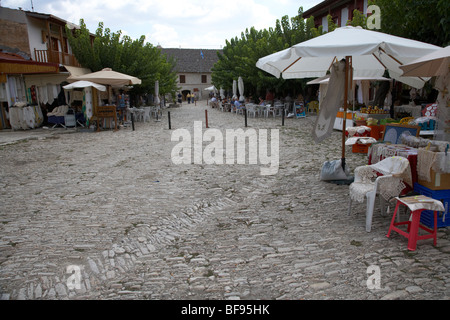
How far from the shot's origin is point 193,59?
55656mm

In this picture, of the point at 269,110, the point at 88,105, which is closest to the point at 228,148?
the point at 88,105

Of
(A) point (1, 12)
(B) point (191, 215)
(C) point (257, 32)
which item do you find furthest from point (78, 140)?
(C) point (257, 32)

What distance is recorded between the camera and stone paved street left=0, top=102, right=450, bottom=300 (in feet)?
10.3

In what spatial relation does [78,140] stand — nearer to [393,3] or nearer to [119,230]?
[119,230]

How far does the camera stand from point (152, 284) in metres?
3.22

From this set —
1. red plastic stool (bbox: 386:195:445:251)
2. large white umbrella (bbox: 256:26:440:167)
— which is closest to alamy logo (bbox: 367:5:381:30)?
large white umbrella (bbox: 256:26:440:167)

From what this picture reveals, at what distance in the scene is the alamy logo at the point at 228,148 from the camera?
8430 mm

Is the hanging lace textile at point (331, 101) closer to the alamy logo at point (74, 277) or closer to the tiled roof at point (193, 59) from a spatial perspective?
the alamy logo at point (74, 277)

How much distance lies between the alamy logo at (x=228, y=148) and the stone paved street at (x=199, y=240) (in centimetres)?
85

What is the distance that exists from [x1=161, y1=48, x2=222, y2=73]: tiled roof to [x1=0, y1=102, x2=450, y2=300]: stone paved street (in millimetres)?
49273

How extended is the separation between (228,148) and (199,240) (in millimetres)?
6071

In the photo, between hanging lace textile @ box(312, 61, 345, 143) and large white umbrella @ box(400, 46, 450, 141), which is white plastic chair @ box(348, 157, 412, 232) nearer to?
large white umbrella @ box(400, 46, 450, 141)

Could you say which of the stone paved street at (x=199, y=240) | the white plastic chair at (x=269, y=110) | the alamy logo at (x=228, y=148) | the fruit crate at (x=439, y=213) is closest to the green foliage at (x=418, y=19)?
the stone paved street at (x=199, y=240)
